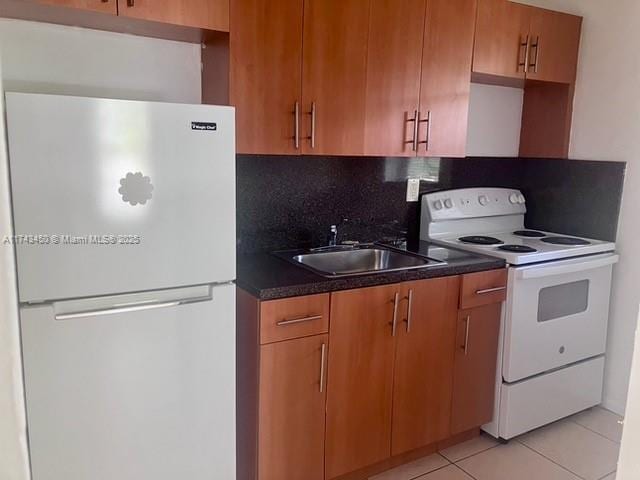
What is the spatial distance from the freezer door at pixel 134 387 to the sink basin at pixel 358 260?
0.73 metres

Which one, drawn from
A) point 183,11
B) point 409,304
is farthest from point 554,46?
point 183,11

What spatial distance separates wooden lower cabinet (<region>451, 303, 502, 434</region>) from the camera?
237 centimetres

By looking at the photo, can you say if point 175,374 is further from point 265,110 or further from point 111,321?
point 265,110

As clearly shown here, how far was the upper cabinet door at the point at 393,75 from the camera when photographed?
2188 mm

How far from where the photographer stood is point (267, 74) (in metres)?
Result: 1.95

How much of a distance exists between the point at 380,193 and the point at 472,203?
1.95 ft

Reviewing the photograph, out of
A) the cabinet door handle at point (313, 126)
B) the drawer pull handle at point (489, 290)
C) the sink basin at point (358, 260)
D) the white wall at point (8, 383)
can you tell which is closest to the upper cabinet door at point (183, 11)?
the cabinet door handle at point (313, 126)

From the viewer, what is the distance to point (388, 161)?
8.86 feet

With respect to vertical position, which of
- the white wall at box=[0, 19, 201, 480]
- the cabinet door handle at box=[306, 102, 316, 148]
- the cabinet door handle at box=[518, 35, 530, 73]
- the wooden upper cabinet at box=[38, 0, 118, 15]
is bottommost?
the cabinet door handle at box=[306, 102, 316, 148]

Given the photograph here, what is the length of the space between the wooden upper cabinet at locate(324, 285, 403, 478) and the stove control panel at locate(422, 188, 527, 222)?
83 cm

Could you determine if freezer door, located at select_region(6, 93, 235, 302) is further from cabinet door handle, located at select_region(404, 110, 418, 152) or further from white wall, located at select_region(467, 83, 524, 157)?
white wall, located at select_region(467, 83, 524, 157)

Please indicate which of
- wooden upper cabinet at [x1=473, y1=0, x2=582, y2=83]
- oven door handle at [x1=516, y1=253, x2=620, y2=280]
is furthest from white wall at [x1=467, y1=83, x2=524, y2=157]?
→ oven door handle at [x1=516, y1=253, x2=620, y2=280]

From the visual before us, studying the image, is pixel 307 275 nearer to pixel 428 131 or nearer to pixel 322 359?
pixel 322 359

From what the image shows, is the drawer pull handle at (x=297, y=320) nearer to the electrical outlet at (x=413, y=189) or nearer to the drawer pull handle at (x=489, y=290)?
the drawer pull handle at (x=489, y=290)
